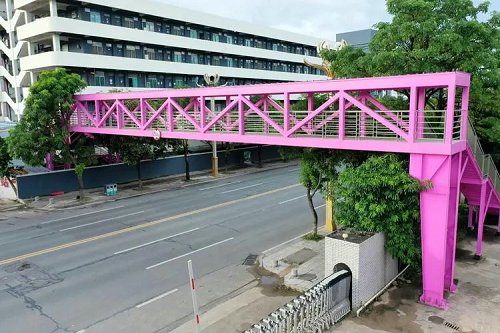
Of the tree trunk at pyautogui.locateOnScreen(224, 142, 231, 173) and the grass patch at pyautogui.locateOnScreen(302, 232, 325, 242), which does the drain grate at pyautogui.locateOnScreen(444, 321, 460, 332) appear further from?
the tree trunk at pyautogui.locateOnScreen(224, 142, 231, 173)

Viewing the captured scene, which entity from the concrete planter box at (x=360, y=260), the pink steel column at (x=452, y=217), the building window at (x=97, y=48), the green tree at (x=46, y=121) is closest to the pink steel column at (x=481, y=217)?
the pink steel column at (x=452, y=217)

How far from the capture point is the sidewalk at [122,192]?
1069 inches

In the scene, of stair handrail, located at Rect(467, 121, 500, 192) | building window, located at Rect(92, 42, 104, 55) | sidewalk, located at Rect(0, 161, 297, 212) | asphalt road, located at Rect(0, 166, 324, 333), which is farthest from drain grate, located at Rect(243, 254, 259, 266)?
building window, located at Rect(92, 42, 104, 55)

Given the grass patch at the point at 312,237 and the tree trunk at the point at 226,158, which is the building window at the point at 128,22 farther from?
the grass patch at the point at 312,237

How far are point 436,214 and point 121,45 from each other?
4035 centimetres

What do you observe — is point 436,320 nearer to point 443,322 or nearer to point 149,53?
point 443,322

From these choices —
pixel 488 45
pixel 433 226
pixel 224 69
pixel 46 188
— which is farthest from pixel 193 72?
pixel 433 226

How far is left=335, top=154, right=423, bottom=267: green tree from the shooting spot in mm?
11680

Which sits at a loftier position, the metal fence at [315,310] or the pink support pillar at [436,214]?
the pink support pillar at [436,214]

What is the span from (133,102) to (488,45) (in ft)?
72.4

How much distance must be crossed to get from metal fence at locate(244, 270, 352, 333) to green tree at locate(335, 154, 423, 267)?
1808 millimetres

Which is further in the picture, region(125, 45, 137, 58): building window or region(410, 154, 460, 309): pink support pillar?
region(125, 45, 137, 58): building window

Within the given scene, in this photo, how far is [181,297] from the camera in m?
13.1

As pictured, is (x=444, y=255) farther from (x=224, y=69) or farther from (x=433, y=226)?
(x=224, y=69)
